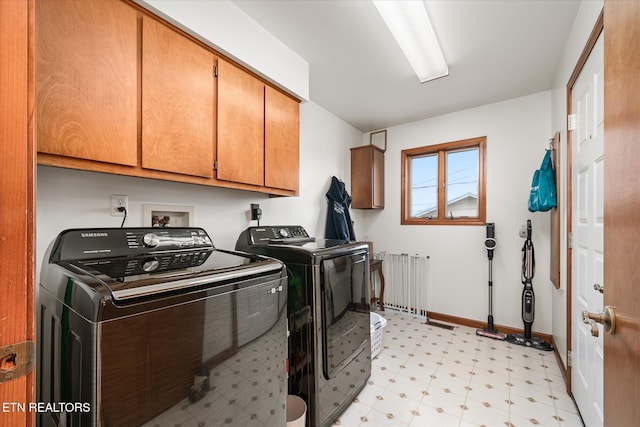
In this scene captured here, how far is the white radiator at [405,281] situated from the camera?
3.44 metres

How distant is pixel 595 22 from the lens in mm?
1390

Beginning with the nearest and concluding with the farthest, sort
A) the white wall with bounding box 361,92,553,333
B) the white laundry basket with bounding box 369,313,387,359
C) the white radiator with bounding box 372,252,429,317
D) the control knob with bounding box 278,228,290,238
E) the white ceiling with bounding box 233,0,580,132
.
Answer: the white ceiling with bounding box 233,0,580,132
the control knob with bounding box 278,228,290,238
the white laundry basket with bounding box 369,313,387,359
the white wall with bounding box 361,92,553,333
the white radiator with bounding box 372,252,429,317

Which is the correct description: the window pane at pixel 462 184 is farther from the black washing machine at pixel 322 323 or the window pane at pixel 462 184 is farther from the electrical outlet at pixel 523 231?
the black washing machine at pixel 322 323

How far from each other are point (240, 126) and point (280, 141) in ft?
1.20

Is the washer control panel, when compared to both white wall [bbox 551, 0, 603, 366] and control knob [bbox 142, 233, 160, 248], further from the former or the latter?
white wall [bbox 551, 0, 603, 366]

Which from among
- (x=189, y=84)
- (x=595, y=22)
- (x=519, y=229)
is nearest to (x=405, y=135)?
(x=519, y=229)

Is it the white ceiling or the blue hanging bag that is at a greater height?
the white ceiling

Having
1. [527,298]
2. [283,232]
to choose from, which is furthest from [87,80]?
[527,298]

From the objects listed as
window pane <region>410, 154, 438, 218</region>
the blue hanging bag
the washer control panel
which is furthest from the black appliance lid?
window pane <region>410, 154, 438, 218</region>

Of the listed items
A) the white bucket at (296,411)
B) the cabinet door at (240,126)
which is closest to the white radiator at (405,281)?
the white bucket at (296,411)

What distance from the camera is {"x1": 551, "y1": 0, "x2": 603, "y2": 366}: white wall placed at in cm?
162

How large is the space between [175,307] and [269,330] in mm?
444

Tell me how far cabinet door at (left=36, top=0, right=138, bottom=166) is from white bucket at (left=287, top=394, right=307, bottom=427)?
152 cm

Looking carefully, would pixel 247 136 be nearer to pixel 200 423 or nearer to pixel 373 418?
pixel 200 423
